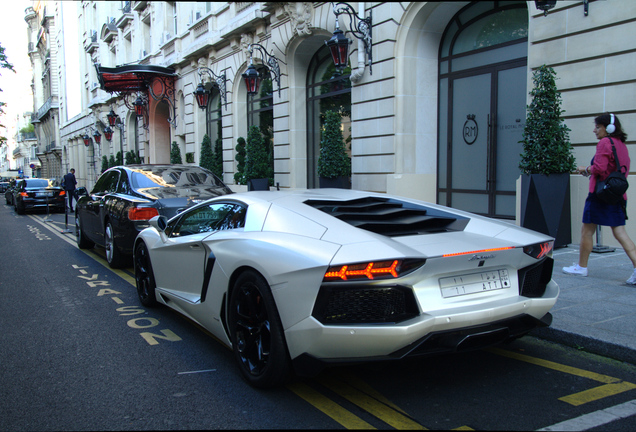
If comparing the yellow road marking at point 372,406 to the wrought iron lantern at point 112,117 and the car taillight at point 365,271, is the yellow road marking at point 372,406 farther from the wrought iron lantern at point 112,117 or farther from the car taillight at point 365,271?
the wrought iron lantern at point 112,117

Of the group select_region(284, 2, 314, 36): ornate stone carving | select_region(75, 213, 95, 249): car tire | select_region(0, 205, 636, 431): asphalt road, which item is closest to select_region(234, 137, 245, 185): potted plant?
select_region(284, 2, 314, 36): ornate stone carving

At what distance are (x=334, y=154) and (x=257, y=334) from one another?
9868 millimetres

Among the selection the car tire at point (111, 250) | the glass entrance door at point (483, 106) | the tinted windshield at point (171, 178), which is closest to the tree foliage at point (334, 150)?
the glass entrance door at point (483, 106)

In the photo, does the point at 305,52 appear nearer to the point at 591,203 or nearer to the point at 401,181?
the point at 401,181

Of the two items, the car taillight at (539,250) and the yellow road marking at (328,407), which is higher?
the car taillight at (539,250)

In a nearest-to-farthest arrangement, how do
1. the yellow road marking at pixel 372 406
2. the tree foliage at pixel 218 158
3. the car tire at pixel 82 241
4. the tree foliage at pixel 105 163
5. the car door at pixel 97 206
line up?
the yellow road marking at pixel 372 406 → the car door at pixel 97 206 → the car tire at pixel 82 241 → the tree foliage at pixel 218 158 → the tree foliage at pixel 105 163

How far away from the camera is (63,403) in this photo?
340 centimetres

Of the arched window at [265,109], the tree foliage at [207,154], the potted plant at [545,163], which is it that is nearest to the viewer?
the potted plant at [545,163]

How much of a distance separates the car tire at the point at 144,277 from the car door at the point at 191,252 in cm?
24

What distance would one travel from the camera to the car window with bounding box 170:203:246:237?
4.20 metres

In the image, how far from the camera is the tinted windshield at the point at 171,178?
8.39 metres

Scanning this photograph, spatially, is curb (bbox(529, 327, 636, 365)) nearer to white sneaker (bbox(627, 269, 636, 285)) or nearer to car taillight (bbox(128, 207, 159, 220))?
white sneaker (bbox(627, 269, 636, 285))

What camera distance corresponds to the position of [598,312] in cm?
494

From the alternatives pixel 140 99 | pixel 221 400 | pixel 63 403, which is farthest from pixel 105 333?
pixel 140 99
